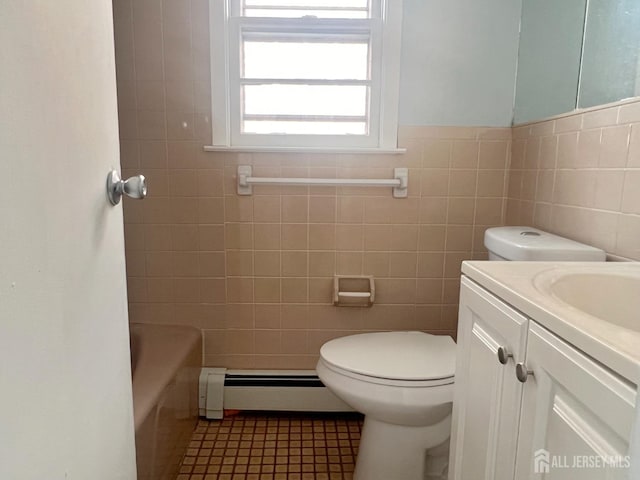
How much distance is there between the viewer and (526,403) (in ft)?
2.38

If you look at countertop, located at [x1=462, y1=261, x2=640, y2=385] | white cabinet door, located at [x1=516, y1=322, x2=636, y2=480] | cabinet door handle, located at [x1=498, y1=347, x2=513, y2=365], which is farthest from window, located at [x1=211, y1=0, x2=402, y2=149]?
white cabinet door, located at [x1=516, y1=322, x2=636, y2=480]

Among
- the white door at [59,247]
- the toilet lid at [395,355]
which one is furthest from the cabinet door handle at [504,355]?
the white door at [59,247]

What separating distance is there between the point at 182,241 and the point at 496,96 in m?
1.44

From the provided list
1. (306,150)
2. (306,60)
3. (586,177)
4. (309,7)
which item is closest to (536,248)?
(586,177)

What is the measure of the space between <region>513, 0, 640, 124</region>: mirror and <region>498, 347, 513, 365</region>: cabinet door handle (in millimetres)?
813

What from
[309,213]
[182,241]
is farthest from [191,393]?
[309,213]

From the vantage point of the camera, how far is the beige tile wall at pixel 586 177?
1114mm

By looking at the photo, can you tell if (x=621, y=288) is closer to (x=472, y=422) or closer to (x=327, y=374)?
(x=472, y=422)

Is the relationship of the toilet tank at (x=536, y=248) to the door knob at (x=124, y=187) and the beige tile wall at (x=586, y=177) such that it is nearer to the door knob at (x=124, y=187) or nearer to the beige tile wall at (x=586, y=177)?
the beige tile wall at (x=586, y=177)

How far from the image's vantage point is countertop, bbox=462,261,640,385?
52cm

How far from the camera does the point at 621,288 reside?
0.91m

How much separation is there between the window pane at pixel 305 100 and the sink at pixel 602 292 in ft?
3.86

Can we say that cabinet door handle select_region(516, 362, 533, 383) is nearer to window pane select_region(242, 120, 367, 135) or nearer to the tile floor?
the tile floor

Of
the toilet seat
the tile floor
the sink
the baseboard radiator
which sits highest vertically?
the sink
